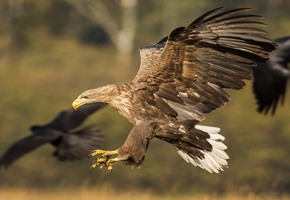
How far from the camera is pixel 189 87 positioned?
30.8ft

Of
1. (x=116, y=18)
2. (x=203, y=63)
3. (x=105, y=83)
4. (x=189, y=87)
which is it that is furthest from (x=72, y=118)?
(x=116, y=18)

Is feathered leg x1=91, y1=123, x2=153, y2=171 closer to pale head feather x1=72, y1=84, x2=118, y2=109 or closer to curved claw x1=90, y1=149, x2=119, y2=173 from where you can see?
curved claw x1=90, y1=149, x2=119, y2=173

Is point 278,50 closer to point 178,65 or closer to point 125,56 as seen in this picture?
point 178,65

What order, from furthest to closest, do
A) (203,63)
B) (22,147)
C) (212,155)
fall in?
(22,147) → (212,155) → (203,63)

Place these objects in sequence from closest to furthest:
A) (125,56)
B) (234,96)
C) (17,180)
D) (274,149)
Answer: (17,180) → (274,149) → (234,96) → (125,56)

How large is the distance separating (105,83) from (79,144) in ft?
56.9

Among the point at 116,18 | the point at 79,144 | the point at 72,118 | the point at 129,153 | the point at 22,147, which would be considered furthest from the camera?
the point at 116,18

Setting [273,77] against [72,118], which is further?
[273,77]

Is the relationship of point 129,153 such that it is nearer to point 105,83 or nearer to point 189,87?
point 189,87

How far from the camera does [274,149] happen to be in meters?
25.7

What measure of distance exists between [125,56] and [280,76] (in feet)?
76.1

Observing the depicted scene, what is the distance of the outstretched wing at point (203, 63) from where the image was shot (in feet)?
29.4

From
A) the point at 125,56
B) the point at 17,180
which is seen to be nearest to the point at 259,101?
the point at 17,180

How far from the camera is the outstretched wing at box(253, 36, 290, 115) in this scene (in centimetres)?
1298
